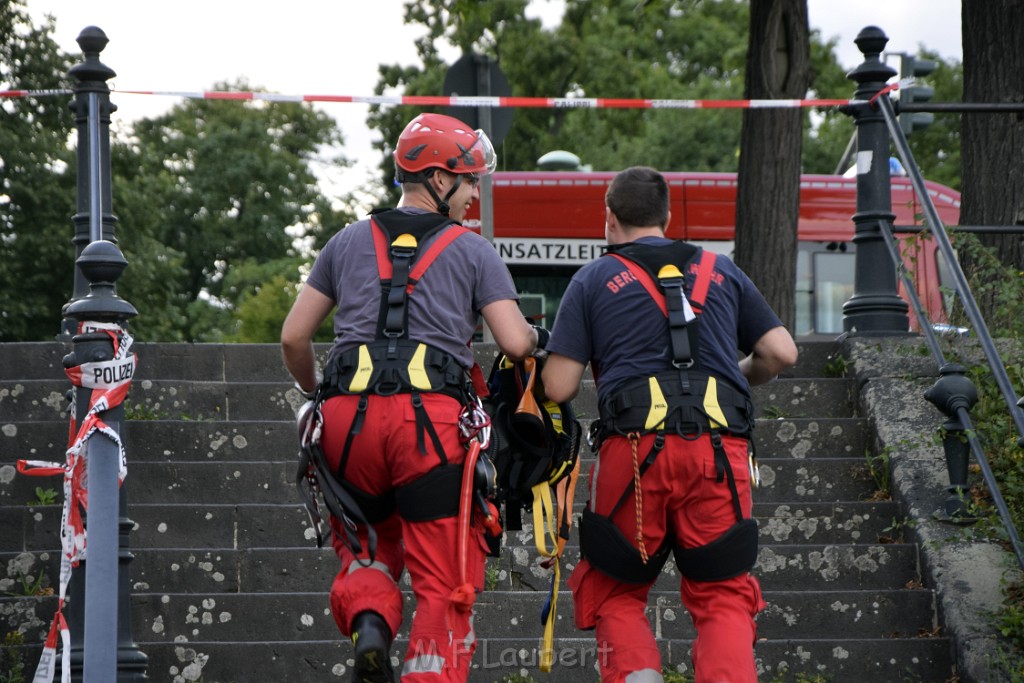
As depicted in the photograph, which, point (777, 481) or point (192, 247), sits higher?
point (192, 247)

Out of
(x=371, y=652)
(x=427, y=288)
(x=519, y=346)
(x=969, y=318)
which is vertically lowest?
(x=371, y=652)

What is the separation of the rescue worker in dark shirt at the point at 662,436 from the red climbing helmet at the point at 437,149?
1.65 ft

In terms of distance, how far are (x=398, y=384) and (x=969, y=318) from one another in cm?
356

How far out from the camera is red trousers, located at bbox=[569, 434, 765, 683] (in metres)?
4.57

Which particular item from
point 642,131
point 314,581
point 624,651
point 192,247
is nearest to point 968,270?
point 314,581

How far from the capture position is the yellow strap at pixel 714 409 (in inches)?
183

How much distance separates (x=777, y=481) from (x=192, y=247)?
36.3 meters

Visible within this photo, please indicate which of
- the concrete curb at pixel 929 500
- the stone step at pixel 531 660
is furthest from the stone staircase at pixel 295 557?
the concrete curb at pixel 929 500

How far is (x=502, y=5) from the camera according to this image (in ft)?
93.7

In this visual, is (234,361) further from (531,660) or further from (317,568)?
(531,660)

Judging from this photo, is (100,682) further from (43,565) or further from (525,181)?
(525,181)

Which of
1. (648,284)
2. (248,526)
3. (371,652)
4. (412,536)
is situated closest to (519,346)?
(648,284)

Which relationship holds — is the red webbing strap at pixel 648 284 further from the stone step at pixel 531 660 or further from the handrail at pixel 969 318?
the stone step at pixel 531 660

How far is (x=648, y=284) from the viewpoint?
15.7ft
